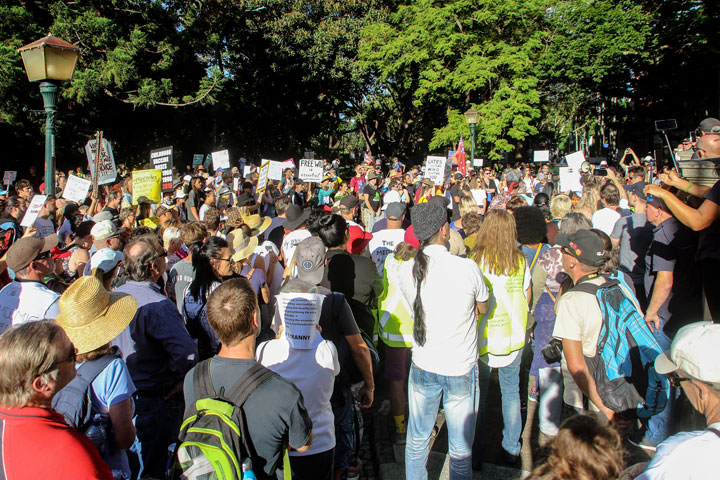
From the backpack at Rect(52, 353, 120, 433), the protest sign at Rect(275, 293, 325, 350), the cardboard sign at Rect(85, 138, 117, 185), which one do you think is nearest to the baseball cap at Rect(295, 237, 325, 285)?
the protest sign at Rect(275, 293, 325, 350)

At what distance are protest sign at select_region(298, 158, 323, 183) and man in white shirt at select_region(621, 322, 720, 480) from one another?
34.3 feet

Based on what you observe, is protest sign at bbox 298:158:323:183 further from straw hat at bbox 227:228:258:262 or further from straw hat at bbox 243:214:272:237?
straw hat at bbox 227:228:258:262

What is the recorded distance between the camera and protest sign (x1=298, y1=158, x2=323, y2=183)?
39.5 feet

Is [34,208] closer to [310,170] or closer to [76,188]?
[76,188]

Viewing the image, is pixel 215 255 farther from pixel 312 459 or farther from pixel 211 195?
pixel 211 195

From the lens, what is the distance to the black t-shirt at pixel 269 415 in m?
2.19

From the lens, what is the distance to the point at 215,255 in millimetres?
4168

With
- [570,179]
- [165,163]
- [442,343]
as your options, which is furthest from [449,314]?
[570,179]

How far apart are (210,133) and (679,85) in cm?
2857

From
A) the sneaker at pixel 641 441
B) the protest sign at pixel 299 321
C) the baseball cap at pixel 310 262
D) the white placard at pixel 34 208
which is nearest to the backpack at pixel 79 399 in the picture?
the protest sign at pixel 299 321

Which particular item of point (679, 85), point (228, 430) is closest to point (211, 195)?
point (228, 430)

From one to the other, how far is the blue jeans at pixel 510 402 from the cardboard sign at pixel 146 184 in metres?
5.98

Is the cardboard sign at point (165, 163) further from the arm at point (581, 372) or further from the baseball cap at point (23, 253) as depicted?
the arm at point (581, 372)

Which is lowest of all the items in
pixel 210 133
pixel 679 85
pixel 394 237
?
pixel 394 237
